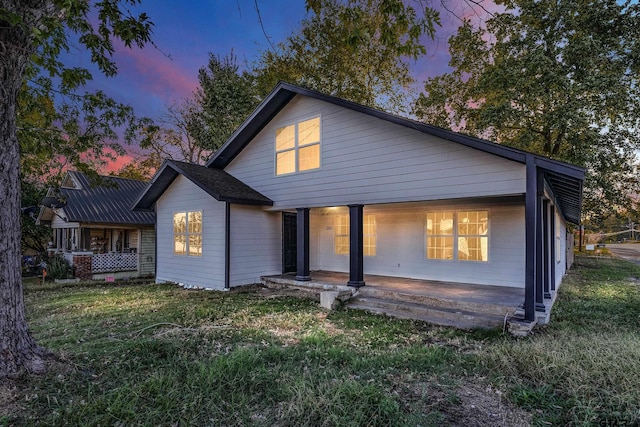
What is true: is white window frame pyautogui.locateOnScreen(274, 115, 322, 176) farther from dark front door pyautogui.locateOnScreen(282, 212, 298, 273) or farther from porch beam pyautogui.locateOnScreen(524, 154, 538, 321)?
porch beam pyautogui.locateOnScreen(524, 154, 538, 321)

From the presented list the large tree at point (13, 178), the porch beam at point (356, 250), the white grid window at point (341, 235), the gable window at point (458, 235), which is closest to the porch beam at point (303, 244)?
the porch beam at point (356, 250)

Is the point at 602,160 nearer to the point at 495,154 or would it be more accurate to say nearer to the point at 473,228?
the point at 473,228

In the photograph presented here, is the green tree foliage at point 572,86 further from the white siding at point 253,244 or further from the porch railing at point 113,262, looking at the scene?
the porch railing at point 113,262

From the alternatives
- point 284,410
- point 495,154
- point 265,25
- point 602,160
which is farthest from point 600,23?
point 284,410

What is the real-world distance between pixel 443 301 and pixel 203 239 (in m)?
6.93

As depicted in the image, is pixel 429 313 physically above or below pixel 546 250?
below

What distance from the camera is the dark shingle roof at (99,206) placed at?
1355cm

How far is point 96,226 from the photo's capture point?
14258mm

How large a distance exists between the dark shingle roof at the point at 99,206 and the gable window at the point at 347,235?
816 centimetres

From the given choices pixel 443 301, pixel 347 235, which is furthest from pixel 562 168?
pixel 347 235

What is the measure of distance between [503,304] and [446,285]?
2393 millimetres

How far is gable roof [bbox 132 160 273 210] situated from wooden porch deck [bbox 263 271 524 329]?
2.58 m

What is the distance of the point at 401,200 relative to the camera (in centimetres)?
767

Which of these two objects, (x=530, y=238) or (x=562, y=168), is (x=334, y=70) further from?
(x=530, y=238)
